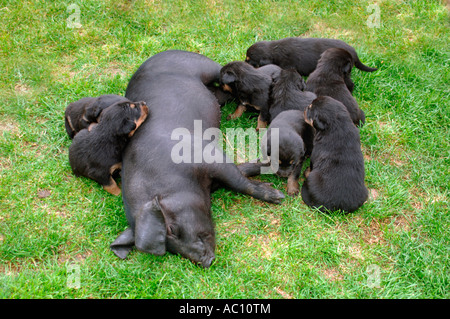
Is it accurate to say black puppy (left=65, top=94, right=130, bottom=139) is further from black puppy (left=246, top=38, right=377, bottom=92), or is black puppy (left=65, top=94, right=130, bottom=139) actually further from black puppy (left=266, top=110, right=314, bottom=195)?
black puppy (left=246, top=38, right=377, bottom=92)

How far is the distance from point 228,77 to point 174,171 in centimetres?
173

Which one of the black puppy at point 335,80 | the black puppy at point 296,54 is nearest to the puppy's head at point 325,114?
the black puppy at point 335,80

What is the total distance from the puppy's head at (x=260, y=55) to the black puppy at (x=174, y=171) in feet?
3.62

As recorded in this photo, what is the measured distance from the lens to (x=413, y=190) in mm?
4891

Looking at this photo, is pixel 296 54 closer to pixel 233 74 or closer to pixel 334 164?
pixel 233 74

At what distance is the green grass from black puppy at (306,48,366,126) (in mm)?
403

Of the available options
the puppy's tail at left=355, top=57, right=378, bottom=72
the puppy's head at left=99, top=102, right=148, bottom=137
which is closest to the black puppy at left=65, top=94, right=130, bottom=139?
the puppy's head at left=99, top=102, right=148, bottom=137

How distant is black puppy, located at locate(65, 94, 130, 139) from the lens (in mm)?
4926

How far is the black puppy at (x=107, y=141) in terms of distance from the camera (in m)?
4.50

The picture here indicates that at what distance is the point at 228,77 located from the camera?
5.43 meters
